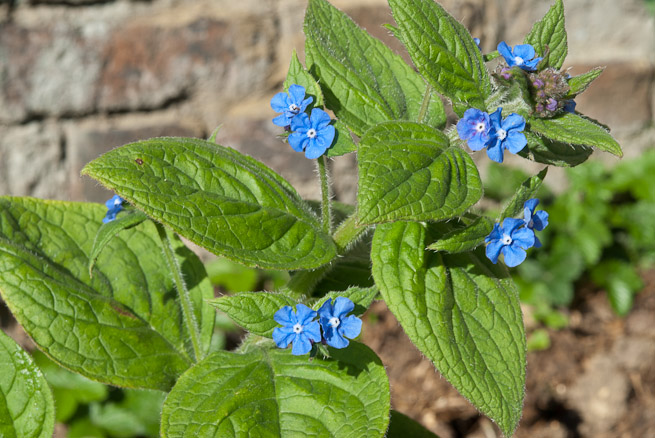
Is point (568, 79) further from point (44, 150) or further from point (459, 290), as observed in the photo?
point (44, 150)

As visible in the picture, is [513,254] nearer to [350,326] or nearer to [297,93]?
[350,326]

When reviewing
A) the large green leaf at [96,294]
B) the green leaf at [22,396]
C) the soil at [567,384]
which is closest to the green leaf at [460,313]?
the large green leaf at [96,294]

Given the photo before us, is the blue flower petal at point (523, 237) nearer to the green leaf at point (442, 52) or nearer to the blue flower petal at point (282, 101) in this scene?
the green leaf at point (442, 52)

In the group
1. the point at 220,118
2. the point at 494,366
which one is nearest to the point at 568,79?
the point at 494,366

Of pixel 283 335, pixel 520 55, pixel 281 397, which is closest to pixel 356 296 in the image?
pixel 283 335

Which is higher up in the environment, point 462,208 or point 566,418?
point 566,418
